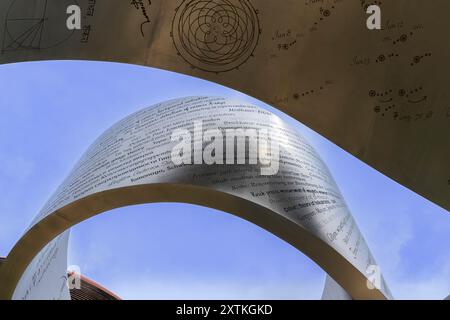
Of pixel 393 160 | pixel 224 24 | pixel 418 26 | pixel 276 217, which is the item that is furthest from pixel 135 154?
pixel 418 26

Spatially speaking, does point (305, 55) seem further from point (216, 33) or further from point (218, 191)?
point (218, 191)

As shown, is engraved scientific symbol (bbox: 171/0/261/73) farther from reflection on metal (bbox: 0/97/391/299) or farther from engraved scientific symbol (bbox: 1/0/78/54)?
reflection on metal (bbox: 0/97/391/299)

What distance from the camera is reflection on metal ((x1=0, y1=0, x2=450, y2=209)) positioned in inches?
178

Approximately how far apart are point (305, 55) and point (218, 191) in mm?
1892

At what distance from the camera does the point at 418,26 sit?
4414 mm

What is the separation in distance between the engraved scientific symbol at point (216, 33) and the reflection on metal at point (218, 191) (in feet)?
5.25

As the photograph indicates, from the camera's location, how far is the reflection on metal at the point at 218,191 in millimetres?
5859

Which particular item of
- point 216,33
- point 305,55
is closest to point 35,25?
point 216,33

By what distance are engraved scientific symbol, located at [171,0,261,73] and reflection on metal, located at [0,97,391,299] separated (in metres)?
1.60

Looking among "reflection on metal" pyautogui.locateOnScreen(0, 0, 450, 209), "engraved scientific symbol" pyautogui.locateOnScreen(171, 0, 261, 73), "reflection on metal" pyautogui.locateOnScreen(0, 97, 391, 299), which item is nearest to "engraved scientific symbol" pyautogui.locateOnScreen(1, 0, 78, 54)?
"reflection on metal" pyautogui.locateOnScreen(0, 0, 450, 209)

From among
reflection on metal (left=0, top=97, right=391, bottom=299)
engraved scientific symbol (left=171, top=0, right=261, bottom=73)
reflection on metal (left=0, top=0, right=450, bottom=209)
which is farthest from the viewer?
reflection on metal (left=0, top=97, right=391, bottom=299)

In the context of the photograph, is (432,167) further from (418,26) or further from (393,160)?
(418,26)

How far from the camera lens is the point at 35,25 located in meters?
4.79

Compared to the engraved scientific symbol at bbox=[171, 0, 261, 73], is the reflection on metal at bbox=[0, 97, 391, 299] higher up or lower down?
lower down
